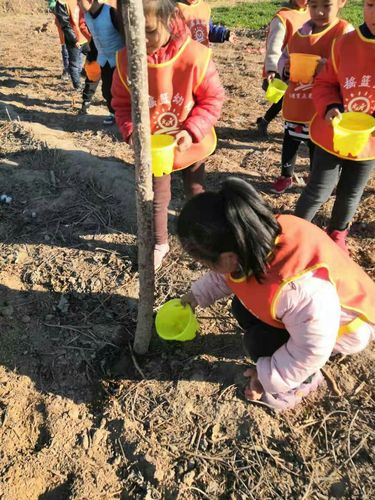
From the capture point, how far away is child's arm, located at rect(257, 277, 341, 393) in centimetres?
139

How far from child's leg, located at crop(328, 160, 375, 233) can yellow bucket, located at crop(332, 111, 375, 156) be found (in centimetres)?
15

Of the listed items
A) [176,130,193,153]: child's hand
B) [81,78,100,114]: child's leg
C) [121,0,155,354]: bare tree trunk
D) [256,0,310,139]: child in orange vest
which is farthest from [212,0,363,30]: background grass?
[121,0,155,354]: bare tree trunk

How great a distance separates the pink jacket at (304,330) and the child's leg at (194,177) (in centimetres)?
118

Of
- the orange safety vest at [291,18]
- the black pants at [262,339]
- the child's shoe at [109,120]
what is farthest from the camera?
the child's shoe at [109,120]

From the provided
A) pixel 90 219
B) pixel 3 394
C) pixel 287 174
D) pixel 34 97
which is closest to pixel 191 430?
pixel 3 394

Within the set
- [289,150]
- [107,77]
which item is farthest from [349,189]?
[107,77]

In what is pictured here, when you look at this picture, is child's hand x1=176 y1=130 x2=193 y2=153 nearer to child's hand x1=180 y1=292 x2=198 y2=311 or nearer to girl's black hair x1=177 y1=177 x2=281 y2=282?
child's hand x1=180 y1=292 x2=198 y2=311

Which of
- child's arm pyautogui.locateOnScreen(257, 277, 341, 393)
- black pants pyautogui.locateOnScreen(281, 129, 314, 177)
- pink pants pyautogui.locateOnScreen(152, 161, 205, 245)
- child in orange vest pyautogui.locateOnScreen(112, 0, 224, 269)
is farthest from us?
black pants pyautogui.locateOnScreen(281, 129, 314, 177)

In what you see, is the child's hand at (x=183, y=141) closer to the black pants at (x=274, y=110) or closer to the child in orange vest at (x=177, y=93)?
the child in orange vest at (x=177, y=93)

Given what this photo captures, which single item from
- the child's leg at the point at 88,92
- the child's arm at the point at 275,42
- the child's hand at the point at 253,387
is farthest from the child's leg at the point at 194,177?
the child's leg at the point at 88,92

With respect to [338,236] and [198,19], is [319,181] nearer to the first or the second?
[338,236]

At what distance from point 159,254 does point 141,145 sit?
3.95 feet

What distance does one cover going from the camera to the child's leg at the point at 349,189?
228 cm

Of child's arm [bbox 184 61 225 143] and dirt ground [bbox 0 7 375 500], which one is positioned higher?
child's arm [bbox 184 61 225 143]
